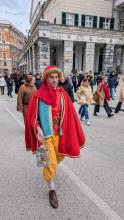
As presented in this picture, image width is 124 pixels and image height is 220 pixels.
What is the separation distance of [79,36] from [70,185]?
2530 cm

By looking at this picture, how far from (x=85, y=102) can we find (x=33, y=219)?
559 cm

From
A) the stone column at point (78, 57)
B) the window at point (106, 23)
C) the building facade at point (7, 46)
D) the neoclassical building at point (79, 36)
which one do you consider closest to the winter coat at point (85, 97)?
the neoclassical building at point (79, 36)

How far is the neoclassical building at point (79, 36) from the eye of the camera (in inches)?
989

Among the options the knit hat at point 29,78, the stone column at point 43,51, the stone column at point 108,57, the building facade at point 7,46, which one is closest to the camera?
the knit hat at point 29,78

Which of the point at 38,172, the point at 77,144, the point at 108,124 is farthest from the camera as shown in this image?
the point at 108,124

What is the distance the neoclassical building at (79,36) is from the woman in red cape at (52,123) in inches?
892

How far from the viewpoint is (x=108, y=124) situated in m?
7.71

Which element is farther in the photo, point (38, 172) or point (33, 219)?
point (38, 172)

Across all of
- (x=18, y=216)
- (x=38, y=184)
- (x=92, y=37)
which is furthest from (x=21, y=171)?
(x=92, y=37)

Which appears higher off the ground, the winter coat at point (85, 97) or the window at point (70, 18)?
the window at point (70, 18)

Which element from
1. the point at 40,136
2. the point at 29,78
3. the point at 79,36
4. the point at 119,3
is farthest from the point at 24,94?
the point at 119,3

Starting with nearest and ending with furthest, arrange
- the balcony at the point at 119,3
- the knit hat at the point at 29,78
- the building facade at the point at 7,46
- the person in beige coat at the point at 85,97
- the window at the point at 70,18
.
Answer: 1. the knit hat at the point at 29,78
2. the person in beige coat at the point at 85,97
3. the window at the point at 70,18
4. the balcony at the point at 119,3
5. the building facade at the point at 7,46

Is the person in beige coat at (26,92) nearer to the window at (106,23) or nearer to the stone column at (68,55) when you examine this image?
the stone column at (68,55)

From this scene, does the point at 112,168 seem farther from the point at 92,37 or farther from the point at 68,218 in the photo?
the point at 92,37
